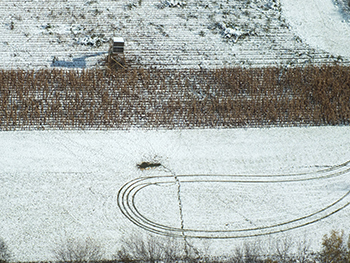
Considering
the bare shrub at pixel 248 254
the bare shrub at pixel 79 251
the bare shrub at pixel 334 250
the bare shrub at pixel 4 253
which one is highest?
the bare shrub at pixel 334 250

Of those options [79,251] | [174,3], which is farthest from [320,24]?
[79,251]

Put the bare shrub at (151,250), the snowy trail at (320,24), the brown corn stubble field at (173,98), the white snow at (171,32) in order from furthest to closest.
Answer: the snowy trail at (320,24) < the white snow at (171,32) < the brown corn stubble field at (173,98) < the bare shrub at (151,250)

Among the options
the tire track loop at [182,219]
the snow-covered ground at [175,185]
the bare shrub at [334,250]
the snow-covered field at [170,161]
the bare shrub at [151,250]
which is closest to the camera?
the bare shrub at [334,250]

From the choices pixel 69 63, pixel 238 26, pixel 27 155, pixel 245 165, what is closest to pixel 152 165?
pixel 245 165

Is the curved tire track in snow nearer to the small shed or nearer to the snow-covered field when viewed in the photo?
the snow-covered field

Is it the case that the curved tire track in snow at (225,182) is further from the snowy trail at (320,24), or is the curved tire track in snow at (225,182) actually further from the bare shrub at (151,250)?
the snowy trail at (320,24)

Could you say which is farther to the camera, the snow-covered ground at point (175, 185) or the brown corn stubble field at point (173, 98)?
the brown corn stubble field at point (173, 98)

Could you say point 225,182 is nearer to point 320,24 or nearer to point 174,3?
point 174,3

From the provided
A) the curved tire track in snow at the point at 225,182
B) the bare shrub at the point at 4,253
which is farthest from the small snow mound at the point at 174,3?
the bare shrub at the point at 4,253
